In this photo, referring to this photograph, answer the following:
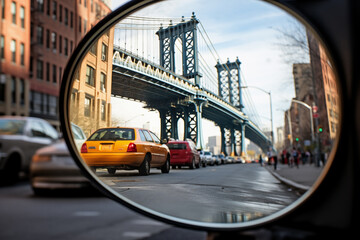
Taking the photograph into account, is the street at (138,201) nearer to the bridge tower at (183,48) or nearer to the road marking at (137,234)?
the road marking at (137,234)

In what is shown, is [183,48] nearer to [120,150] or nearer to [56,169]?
[120,150]

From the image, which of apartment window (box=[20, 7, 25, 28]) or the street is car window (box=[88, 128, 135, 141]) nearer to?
the street

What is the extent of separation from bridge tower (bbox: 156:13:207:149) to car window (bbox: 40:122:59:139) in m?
0.30

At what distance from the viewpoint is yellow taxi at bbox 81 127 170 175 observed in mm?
716

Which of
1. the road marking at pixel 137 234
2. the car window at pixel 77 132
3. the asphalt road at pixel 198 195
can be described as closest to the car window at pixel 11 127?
the car window at pixel 77 132

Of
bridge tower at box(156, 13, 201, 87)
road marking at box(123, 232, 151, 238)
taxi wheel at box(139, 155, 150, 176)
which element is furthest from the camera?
road marking at box(123, 232, 151, 238)

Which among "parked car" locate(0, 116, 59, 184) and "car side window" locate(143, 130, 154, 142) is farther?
"car side window" locate(143, 130, 154, 142)

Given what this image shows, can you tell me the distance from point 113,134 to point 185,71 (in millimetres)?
337

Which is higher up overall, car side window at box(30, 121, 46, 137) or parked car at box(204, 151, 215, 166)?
car side window at box(30, 121, 46, 137)

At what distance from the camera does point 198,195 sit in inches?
30.9

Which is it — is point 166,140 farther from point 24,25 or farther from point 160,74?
point 24,25

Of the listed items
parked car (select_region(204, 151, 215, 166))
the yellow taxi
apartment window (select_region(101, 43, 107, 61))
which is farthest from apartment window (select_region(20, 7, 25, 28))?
parked car (select_region(204, 151, 215, 166))

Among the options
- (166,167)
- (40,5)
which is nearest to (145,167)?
(166,167)

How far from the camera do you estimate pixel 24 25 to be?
2.24ft
